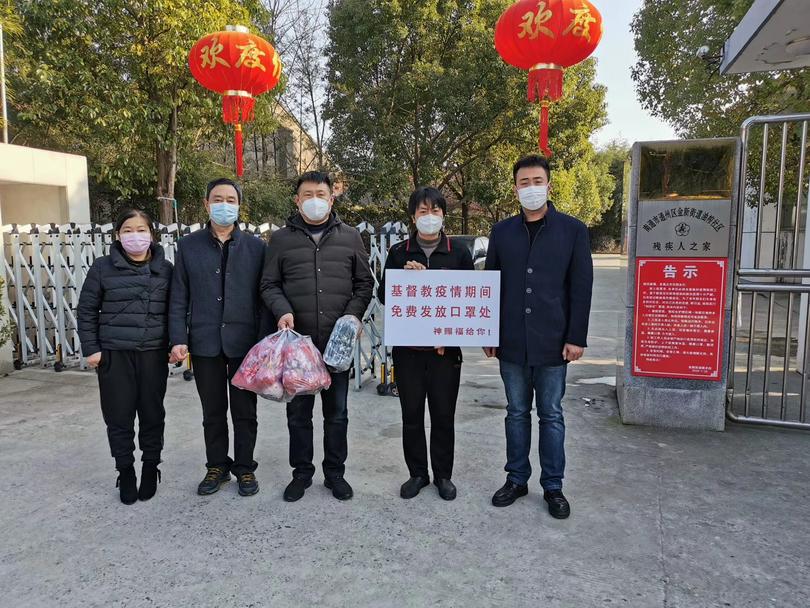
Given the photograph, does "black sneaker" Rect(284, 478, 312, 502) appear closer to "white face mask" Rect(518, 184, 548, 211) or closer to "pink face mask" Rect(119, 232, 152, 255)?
"pink face mask" Rect(119, 232, 152, 255)

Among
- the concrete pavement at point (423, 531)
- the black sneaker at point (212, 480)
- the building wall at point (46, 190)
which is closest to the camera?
the concrete pavement at point (423, 531)

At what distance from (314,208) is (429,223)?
0.59 metres

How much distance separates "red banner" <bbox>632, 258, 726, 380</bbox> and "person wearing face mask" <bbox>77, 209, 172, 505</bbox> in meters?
3.05

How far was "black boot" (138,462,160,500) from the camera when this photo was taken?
2990 millimetres

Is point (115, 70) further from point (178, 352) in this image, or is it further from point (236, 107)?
point (178, 352)

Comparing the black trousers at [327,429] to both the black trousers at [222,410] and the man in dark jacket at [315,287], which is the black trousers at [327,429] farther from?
the black trousers at [222,410]

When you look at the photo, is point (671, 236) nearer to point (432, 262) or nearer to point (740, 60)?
point (432, 262)

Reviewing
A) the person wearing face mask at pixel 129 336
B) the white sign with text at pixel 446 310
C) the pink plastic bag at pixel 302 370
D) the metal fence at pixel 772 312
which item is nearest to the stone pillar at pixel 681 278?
the metal fence at pixel 772 312

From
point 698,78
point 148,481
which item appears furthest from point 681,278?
point 698,78

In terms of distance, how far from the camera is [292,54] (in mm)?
17594

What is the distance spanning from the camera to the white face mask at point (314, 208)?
2873 mm

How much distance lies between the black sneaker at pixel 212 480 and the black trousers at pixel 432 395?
1.03 meters

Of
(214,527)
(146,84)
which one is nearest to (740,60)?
(214,527)

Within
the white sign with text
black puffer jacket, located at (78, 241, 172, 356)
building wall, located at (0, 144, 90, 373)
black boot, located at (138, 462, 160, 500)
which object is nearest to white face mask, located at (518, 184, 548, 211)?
the white sign with text
